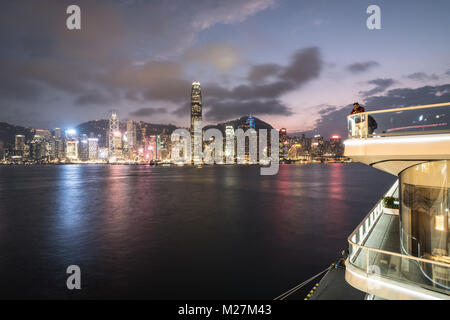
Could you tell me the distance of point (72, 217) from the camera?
34.6 metres

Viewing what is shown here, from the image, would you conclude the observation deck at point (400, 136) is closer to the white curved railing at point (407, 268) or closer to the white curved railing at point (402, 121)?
the white curved railing at point (402, 121)

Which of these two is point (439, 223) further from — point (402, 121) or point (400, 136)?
point (402, 121)

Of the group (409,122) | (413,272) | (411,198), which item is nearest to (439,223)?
(411,198)

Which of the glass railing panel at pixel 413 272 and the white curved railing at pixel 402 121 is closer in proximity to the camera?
the glass railing panel at pixel 413 272

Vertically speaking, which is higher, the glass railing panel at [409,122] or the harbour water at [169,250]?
the glass railing panel at [409,122]

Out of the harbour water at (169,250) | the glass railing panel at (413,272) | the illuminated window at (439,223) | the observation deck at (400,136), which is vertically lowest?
the harbour water at (169,250)

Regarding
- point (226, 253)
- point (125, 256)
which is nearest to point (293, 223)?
point (226, 253)

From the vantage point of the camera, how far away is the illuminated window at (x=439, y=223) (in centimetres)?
606

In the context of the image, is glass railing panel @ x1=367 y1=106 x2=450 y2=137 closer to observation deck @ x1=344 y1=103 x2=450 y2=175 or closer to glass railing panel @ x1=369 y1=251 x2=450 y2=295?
observation deck @ x1=344 y1=103 x2=450 y2=175

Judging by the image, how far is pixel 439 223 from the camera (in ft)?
20.1

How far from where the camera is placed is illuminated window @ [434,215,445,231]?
606 cm

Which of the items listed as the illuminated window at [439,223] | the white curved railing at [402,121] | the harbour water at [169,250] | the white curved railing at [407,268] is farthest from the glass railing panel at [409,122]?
the harbour water at [169,250]

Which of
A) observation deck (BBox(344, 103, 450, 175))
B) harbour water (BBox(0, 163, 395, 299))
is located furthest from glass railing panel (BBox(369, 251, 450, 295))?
harbour water (BBox(0, 163, 395, 299))
